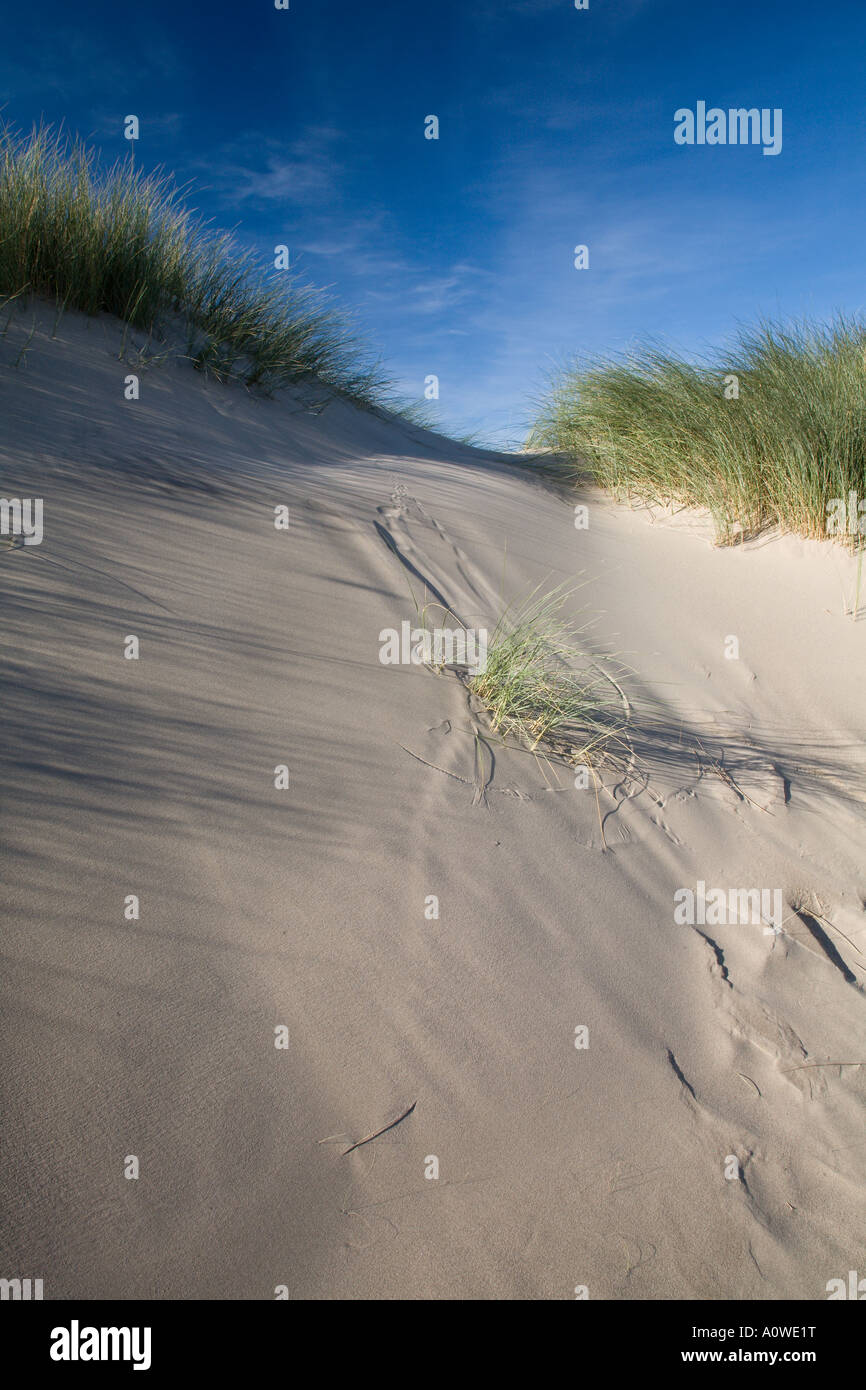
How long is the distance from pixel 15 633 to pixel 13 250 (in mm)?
4337

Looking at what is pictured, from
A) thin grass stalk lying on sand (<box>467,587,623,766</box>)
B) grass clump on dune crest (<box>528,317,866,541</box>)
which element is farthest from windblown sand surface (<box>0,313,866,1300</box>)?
grass clump on dune crest (<box>528,317,866,541</box>)

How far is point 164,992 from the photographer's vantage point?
1874mm

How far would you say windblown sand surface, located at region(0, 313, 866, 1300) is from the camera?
1.66 meters

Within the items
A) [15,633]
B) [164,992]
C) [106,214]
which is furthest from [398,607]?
[106,214]

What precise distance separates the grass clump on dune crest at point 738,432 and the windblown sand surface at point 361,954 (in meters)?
2.36

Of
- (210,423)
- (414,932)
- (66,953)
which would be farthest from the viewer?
(210,423)

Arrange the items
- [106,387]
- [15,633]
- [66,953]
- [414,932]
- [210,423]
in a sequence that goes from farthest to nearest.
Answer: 1. [210,423]
2. [106,387]
3. [15,633]
4. [414,932]
5. [66,953]

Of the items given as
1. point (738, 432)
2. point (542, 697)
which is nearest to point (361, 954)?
point (542, 697)

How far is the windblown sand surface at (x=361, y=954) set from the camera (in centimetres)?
166

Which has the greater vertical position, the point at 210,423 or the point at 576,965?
the point at 210,423

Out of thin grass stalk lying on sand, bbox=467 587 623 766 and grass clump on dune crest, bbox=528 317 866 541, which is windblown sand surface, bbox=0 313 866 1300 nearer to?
thin grass stalk lying on sand, bbox=467 587 623 766

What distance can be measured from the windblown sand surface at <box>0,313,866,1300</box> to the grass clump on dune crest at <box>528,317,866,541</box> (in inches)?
93.0
